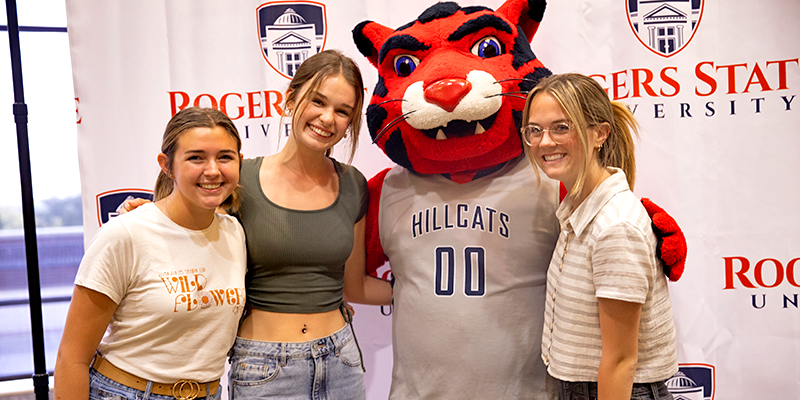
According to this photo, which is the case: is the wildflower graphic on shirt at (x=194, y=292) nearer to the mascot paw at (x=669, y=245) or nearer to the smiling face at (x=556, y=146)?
the smiling face at (x=556, y=146)

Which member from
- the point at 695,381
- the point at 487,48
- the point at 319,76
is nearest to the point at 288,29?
the point at 319,76

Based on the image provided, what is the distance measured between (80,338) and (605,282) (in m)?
1.33

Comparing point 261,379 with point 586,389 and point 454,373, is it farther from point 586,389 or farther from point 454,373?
point 586,389

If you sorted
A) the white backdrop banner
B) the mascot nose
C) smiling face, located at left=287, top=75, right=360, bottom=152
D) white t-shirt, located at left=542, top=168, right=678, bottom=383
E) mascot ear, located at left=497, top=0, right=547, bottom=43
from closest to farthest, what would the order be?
white t-shirt, located at left=542, top=168, right=678, bottom=383 → the mascot nose → smiling face, located at left=287, top=75, right=360, bottom=152 → mascot ear, located at left=497, top=0, right=547, bottom=43 → the white backdrop banner

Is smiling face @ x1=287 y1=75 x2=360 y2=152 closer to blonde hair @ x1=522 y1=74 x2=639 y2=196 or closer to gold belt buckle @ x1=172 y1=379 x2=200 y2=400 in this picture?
blonde hair @ x1=522 y1=74 x2=639 y2=196

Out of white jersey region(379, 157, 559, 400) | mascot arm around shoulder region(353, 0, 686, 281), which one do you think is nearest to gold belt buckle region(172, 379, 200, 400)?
white jersey region(379, 157, 559, 400)

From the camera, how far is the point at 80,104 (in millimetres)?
2166

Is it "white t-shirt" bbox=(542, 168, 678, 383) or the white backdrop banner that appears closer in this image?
"white t-shirt" bbox=(542, 168, 678, 383)

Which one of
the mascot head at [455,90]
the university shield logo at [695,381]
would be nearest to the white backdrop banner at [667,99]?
the university shield logo at [695,381]

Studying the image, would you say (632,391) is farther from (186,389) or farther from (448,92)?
(186,389)

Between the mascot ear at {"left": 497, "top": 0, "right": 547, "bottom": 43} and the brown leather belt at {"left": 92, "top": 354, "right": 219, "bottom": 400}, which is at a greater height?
the mascot ear at {"left": 497, "top": 0, "right": 547, "bottom": 43}

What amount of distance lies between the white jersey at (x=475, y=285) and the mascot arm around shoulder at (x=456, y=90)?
0.31ft

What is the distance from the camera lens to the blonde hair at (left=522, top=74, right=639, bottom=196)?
1354mm

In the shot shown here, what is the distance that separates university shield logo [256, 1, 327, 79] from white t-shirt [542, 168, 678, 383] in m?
1.33
